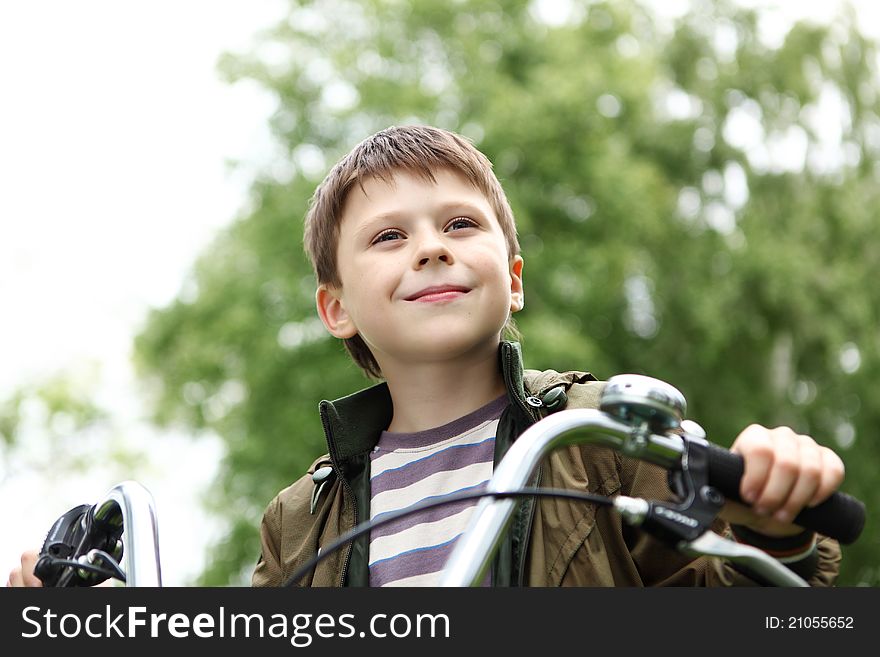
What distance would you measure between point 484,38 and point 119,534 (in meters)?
12.9

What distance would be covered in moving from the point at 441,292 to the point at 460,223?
0.19 meters

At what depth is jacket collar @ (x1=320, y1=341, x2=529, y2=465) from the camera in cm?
226

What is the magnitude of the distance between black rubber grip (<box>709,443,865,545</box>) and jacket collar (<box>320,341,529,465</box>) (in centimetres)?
84

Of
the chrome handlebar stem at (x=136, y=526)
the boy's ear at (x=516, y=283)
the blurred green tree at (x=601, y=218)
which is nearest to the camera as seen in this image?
Answer: the chrome handlebar stem at (x=136, y=526)

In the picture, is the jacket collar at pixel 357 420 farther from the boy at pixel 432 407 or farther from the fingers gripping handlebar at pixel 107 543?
the fingers gripping handlebar at pixel 107 543

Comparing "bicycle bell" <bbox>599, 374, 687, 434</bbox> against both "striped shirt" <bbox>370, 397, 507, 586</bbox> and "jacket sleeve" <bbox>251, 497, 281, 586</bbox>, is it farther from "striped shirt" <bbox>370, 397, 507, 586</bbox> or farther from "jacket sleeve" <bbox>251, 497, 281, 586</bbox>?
"jacket sleeve" <bbox>251, 497, 281, 586</bbox>

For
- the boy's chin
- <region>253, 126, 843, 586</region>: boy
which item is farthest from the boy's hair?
the boy's chin

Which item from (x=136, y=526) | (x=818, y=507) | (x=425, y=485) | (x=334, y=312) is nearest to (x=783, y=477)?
(x=818, y=507)

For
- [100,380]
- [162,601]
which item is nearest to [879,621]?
[162,601]

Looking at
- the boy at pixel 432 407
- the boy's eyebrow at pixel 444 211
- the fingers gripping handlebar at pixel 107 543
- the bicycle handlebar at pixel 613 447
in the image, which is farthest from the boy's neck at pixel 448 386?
the bicycle handlebar at pixel 613 447

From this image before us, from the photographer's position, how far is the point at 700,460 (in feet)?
4.26

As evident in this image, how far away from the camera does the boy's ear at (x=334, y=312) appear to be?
8.32 feet

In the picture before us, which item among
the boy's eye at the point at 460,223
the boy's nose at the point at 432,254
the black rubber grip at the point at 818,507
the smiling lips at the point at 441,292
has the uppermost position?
the boy's eye at the point at 460,223

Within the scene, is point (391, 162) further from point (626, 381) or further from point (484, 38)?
point (484, 38)
